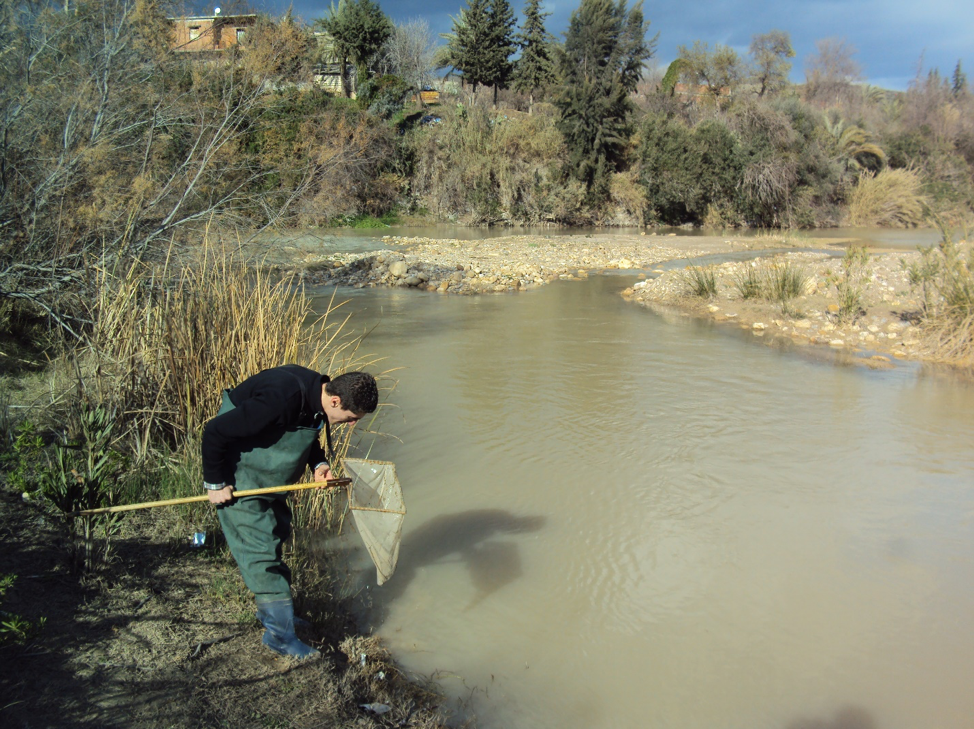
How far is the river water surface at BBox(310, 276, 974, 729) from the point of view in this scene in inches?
139

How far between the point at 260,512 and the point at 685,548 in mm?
2830

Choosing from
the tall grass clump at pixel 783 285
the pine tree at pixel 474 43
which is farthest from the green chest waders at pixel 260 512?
the pine tree at pixel 474 43

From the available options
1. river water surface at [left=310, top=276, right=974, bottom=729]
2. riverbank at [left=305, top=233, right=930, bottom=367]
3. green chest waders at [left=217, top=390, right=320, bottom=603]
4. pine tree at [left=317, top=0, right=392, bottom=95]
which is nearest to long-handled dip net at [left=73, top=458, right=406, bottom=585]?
green chest waders at [left=217, top=390, right=320, bottom=603]

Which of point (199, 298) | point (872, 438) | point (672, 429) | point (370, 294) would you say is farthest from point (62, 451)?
point (370, 294)

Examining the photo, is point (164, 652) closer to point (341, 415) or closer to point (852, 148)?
point (341, 415)

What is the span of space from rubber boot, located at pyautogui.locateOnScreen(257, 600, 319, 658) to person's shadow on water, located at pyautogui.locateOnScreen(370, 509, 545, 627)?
782mm

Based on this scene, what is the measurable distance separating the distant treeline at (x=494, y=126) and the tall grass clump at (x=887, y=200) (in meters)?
0.08

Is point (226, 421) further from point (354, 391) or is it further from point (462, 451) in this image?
point (462, 451)

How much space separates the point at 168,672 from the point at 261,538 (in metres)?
0.60

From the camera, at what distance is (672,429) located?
6988 millimetres

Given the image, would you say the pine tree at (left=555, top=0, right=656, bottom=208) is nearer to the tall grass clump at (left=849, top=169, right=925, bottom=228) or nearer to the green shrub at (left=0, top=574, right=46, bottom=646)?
the tall grass clump at (left=849, top=169, right=925, bottom=228)

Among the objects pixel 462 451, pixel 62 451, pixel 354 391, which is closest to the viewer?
pixel 354 391

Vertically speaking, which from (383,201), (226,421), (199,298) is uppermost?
(383,201)

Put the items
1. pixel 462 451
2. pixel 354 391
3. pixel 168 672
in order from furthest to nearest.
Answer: pixel 462 451
pixel 354 391
pixel 168 672
